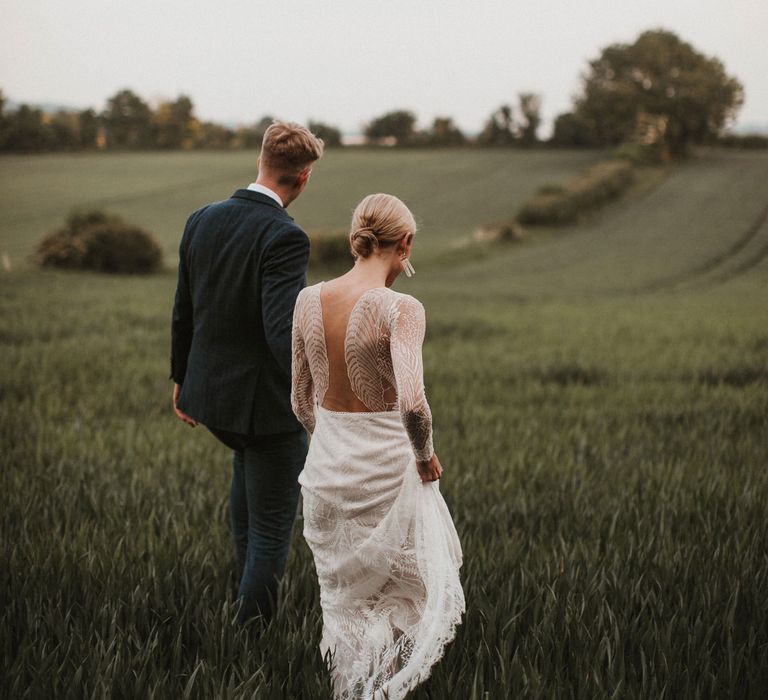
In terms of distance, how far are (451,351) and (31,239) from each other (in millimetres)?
27840

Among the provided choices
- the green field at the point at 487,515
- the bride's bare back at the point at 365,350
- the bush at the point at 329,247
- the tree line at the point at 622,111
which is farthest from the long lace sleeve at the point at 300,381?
the tree line at the point at 622,111

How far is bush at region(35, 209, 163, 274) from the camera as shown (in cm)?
2550

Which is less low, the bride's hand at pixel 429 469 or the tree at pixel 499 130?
the tree at pixel 499 130

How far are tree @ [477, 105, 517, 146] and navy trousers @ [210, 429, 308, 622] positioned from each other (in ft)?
266

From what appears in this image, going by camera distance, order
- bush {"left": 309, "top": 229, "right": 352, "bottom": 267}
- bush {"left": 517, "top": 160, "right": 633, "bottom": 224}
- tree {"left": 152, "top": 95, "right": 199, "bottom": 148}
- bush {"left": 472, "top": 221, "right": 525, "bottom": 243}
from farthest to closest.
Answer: tree {"left": 152, "top": 95, "right": 199, "bottom": 148} → bush {"left": 517, "top": 160, "right": 633, "bottom": 224} → bush {"left": 472, "top": 221, "right": 525, "bottom": 243} → bush {"left": 309, "top": 229, "right": 352, "bottom": 267}

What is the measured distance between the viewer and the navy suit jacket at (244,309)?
278cm

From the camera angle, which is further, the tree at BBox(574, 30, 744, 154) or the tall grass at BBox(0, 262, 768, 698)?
the tree at BBox(574, 30, 744, 154)

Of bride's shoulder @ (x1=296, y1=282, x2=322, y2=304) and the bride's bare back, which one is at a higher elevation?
bride's shoulder @ (x1=296, y1=282, x2=322, y2=304)

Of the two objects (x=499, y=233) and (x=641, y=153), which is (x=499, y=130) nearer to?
(x=641, y=153)

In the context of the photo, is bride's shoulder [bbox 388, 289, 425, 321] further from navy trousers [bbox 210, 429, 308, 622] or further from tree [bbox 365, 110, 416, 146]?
tree [bbox 365, 110, 416, 146]

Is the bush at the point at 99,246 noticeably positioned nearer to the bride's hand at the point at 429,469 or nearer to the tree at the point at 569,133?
the bride's hand at the point at 429,469

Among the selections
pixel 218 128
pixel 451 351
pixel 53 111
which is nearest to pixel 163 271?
pixel 451 351

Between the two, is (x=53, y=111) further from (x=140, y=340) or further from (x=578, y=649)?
(x=578, y=649)

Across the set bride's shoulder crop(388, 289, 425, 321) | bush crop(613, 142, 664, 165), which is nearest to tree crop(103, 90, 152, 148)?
bush crop(613, 142, 664, 165)
